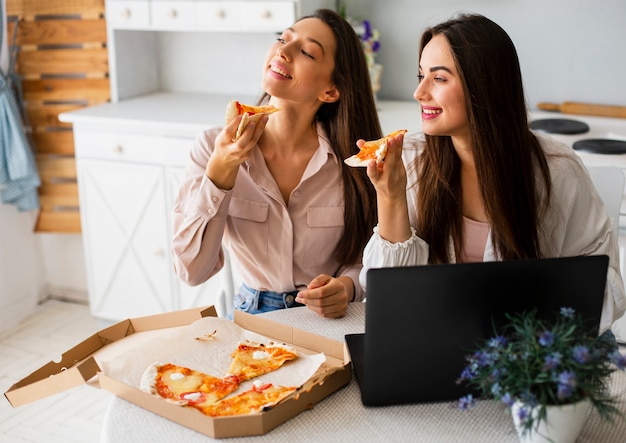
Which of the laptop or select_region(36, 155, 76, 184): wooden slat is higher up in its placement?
the laptop

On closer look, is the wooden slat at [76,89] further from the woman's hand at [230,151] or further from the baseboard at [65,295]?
the woman's hand at [230,151]

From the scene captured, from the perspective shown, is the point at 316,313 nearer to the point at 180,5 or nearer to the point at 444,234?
the point at 444,234

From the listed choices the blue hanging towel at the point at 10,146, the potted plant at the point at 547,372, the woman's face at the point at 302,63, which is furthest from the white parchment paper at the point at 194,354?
the blue hanging towel at the point at 10,146

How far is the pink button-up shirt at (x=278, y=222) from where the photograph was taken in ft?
6.57

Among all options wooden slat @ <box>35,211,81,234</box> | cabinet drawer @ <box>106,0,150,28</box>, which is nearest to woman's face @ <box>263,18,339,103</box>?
cabinet drawer @ <box>106,0,150,28</box>

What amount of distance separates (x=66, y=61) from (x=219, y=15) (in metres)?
0.78

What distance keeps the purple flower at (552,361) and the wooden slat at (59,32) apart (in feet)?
9.26

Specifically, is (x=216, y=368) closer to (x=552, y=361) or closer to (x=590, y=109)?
(x=552, y=361)

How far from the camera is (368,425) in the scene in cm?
131

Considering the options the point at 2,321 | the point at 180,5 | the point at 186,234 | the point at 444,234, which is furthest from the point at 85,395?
the point at 444,234

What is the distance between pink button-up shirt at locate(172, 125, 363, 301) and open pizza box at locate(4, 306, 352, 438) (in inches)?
15.3

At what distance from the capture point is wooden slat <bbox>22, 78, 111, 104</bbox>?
3.50 m

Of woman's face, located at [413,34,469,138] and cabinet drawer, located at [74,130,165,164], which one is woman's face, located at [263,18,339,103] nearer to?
woman's face, located at [413,34,469,138]

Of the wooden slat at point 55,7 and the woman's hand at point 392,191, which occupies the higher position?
the wooden slat at point 55,7
